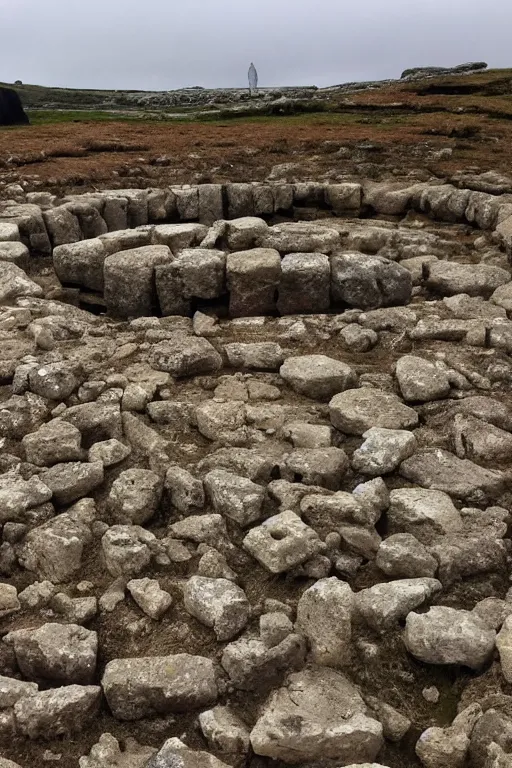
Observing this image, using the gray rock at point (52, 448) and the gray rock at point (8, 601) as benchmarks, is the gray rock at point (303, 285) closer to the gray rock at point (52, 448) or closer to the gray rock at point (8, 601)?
the gray rock at point (52, 448)

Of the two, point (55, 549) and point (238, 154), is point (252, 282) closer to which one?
point (55, 549)

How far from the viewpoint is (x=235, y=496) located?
652 cm

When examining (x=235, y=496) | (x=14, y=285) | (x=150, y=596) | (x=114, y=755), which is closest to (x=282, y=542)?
(x=235, y=496)

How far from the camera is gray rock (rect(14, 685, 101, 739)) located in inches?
186

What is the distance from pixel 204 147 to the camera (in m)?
25.4

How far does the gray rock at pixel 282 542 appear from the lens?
231 inches

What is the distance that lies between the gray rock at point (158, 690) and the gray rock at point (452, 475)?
3.02 metres

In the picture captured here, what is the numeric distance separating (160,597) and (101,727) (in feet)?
3.47

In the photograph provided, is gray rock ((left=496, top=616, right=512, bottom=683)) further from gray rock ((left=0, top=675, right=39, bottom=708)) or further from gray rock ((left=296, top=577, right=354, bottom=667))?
gray rock ((left=0, top=675, right=39, bottom=708))

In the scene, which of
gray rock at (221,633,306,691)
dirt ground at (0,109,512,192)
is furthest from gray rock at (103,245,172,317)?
dirt ground at (0,109,512,192)

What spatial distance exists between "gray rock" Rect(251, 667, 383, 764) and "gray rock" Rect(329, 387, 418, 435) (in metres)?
3.37

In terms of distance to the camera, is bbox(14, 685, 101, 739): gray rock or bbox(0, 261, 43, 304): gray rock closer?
bbox(14, 685, 101, 739): gray rock

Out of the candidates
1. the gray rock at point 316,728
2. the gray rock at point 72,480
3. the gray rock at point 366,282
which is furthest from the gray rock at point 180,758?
the gray rock at point 366,282

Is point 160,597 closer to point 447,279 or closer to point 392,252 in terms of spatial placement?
point 447,279
